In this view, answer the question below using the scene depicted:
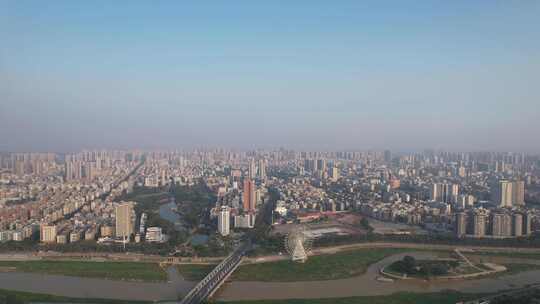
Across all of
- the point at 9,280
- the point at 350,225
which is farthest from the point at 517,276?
the point at 9,280

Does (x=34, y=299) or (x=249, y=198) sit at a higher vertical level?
(x=249, y=198)

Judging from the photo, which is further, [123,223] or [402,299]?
[123,223]

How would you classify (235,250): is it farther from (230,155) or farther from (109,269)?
(230,155)

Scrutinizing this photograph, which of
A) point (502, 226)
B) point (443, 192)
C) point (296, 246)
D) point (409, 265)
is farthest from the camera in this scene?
point (443, 192)

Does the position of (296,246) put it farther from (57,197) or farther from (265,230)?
(57,197)

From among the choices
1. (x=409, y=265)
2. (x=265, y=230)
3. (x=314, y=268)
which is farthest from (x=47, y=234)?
(x=409, y=265)

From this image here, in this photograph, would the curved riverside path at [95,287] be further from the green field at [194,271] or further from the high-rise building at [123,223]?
the high-rise building at [123,223]

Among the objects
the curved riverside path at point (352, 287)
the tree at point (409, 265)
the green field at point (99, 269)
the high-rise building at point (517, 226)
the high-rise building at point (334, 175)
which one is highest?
the high-rise building at point (334, 175)

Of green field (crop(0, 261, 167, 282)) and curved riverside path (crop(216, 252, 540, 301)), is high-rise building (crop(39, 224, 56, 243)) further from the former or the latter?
curved riverside path (crop(216, 252, 540, 301))

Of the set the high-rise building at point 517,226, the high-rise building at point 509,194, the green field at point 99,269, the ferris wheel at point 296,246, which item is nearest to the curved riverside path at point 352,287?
the ferris wheel at point 296,246
